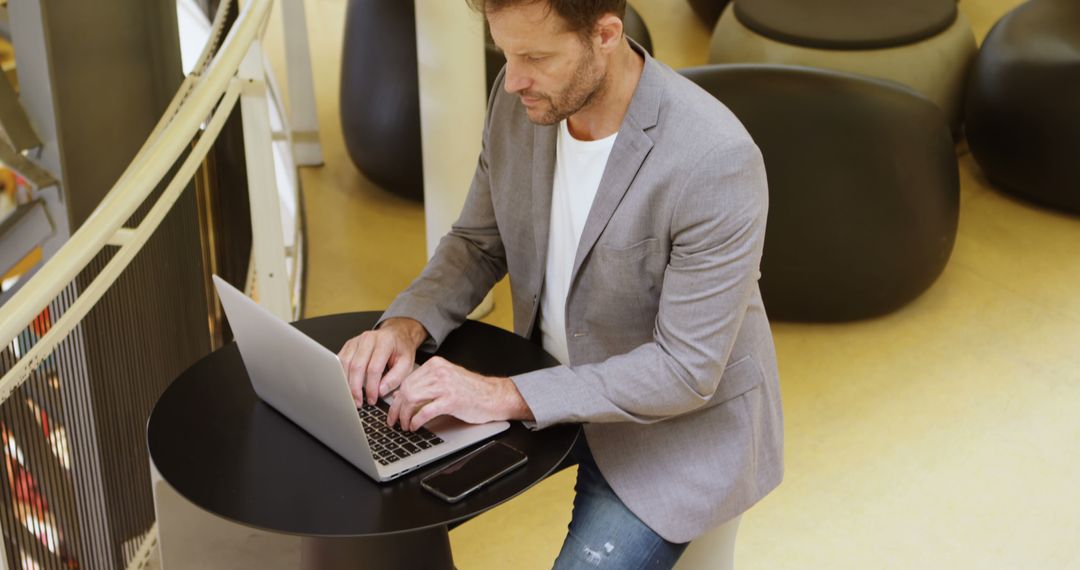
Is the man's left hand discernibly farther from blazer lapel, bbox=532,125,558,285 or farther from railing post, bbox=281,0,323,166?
railing post, bbox=281,0,323,166

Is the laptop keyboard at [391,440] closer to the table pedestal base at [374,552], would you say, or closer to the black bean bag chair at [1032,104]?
the table pedestal base at [374,552]

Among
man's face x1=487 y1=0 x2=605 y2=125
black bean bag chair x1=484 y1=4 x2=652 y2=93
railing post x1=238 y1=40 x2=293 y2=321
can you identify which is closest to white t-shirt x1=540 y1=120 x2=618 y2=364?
man's face x1=487 y1=0 x2=605 y2=125

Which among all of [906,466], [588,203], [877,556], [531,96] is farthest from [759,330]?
[906,466]

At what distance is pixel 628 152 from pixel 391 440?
1.67 ft

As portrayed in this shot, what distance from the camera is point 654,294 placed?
1766 millimetres

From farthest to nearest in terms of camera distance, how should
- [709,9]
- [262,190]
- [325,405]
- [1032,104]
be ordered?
[709,9] < [1032,104] < [262,190] < [325,405]

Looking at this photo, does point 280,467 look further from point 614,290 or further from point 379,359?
point 614,290

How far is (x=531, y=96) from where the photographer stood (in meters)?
1.67

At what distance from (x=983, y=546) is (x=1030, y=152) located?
1968 millimetres

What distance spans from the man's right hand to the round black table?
0.08 metres

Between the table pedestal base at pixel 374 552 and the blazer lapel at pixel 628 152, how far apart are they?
51 cm

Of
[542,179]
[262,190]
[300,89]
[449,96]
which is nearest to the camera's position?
[542,179]

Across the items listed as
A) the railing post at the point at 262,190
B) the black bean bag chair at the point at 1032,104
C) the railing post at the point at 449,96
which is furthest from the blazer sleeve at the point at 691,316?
the black bean bag chair at the point at 1032,104

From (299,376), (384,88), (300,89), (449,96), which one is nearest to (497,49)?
(384,88)
